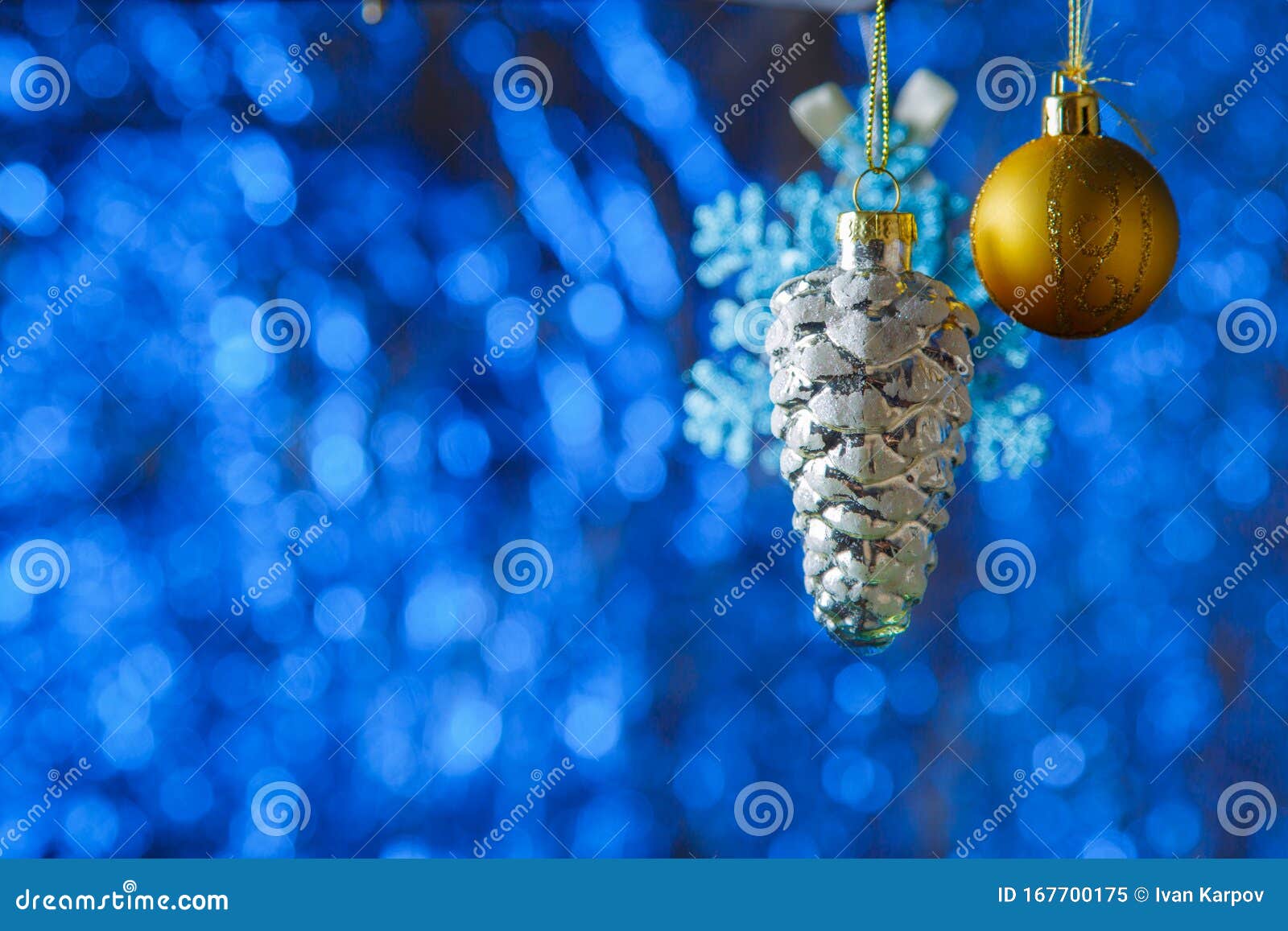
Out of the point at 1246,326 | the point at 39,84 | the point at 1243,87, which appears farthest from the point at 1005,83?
the point at 39,84

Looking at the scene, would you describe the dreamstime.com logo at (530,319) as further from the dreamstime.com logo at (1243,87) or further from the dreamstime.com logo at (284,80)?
the dreamstime.com logo at (1243,87)

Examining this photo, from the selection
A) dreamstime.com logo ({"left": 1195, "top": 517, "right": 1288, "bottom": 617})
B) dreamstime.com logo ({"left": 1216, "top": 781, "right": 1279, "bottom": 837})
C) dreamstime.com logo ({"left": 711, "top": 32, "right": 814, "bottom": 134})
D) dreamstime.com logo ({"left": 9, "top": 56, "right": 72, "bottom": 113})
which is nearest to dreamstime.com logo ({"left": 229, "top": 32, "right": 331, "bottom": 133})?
dreamstime.com logo ({"left": 9, "top": 56, "right": 72, "bottom": 113})

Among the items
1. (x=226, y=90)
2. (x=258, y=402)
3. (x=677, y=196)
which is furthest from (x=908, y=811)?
(x=226, y=90)

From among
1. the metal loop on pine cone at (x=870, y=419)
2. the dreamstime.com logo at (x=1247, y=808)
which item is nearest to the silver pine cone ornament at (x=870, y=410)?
the metal loop on pine cone at (x=870, y=419)

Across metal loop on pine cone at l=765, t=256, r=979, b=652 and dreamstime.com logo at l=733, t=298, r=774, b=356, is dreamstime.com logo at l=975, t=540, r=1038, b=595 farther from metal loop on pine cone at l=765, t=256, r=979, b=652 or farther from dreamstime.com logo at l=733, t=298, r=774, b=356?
dreamstime.com logo at l=733, t=298, r=774, b=356

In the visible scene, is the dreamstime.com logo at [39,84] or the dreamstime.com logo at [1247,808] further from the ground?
the dreamstime.com logo at [1247,808]

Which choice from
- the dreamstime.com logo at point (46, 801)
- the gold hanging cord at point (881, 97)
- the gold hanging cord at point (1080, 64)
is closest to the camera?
the gold hanging cord at point (1080, 64)

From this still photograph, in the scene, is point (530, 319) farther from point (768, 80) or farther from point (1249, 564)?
point (1249, 564)
